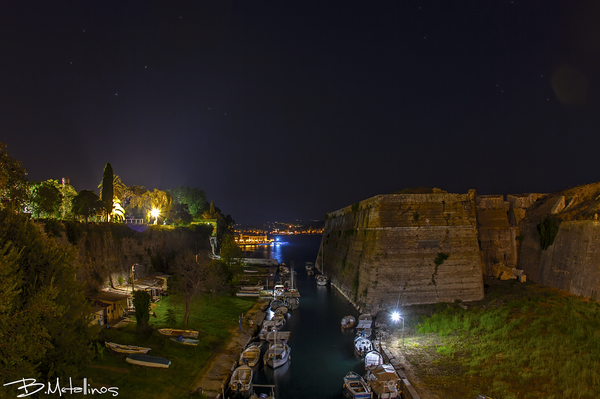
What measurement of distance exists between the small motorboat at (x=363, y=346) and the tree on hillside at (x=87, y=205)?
27.1 m

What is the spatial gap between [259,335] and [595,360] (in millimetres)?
16988

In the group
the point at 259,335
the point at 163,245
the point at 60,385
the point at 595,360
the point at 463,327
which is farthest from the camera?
the point at 163,245

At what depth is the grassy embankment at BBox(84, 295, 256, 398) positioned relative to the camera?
1271cm

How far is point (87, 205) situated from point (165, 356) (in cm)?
2281

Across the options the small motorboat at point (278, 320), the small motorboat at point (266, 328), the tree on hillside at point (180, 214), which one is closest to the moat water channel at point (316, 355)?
the small motorboat at point (278, 320)

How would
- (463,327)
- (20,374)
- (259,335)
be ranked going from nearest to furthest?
(20,374), (463,327), (259,335)

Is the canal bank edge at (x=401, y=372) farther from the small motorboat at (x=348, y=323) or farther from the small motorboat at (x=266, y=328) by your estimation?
the small motorboat at (x=266, y=328)

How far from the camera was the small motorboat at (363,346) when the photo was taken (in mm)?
19359

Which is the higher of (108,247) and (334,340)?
(108,247)

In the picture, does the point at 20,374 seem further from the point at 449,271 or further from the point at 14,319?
the point at 449,271

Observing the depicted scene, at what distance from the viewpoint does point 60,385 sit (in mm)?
9648

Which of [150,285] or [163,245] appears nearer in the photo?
[150,285]

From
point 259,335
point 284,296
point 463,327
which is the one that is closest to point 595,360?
point 463,327

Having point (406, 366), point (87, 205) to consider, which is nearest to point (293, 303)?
point (406, 366)
